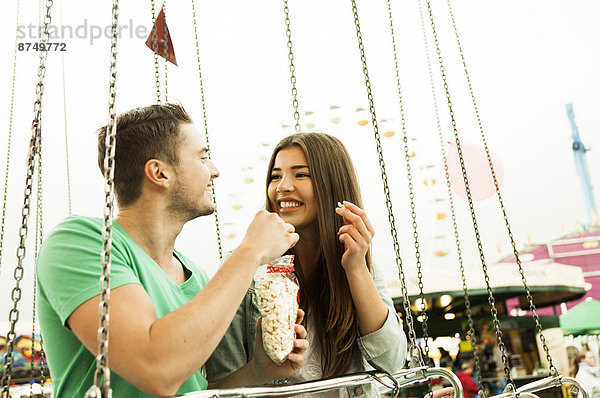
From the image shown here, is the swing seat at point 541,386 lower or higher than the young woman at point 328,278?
lower

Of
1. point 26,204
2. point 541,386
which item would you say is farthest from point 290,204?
point 541,386

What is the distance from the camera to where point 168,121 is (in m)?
1.39

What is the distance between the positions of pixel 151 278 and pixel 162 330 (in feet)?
1.15

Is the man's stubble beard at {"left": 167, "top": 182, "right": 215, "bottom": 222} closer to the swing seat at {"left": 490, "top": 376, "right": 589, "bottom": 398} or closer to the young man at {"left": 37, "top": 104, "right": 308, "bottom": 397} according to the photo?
the young man at {"left": 37, "top": 104, "right": 308, "bottom": 397}

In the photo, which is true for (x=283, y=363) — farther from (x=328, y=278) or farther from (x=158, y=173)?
(x=158, y=173)

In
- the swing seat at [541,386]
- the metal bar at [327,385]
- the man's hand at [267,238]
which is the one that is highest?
the man's hand at [267,238]

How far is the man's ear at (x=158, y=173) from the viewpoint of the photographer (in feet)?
4.29

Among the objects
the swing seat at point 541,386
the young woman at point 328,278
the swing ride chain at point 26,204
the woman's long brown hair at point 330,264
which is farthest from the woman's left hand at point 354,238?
the swing ride chain at point 26,204

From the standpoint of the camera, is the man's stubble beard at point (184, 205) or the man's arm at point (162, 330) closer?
the man's arm at point (162, 330)

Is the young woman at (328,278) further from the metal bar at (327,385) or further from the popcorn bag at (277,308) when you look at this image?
the popcorn bag at (277,308)

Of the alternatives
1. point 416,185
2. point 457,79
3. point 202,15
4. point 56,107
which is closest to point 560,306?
point 416,185

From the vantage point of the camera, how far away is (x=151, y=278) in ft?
4.07

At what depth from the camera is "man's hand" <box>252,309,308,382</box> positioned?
1.27 metres

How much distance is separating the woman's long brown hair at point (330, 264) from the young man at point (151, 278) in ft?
0.73
